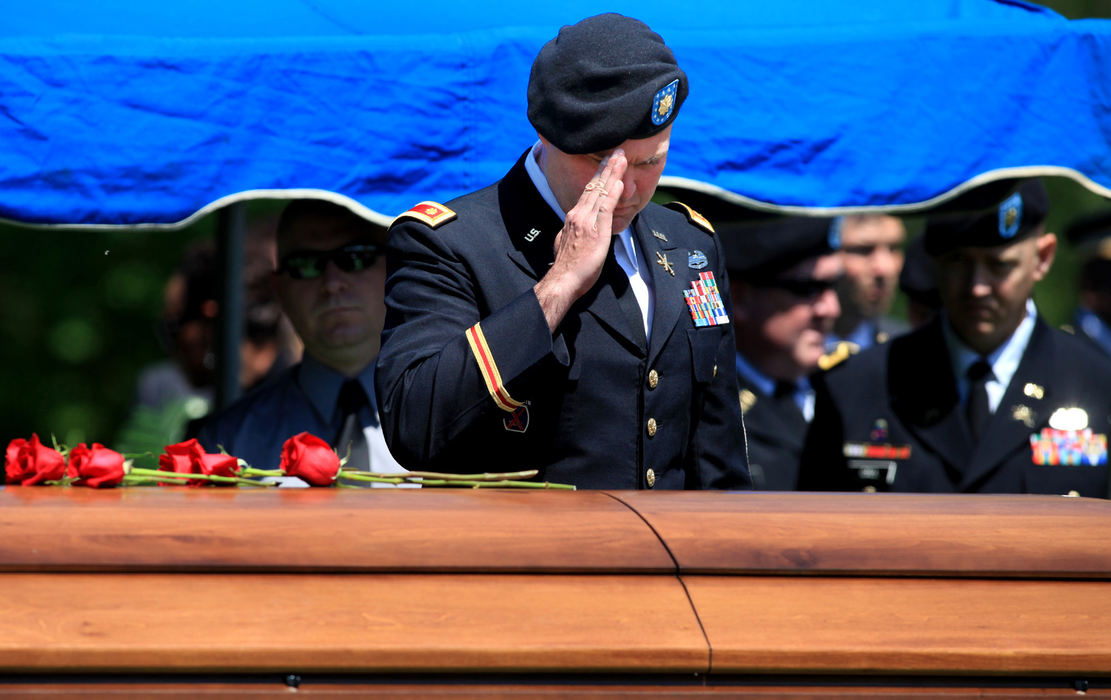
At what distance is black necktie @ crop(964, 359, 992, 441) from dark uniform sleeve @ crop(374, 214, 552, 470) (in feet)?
9.01

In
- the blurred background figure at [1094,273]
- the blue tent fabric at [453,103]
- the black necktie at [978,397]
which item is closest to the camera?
the blue tent fabric at [453,103]

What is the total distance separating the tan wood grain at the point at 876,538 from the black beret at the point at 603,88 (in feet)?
2.08

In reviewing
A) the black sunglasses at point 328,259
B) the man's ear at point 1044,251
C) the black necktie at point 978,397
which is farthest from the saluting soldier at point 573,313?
the man's ear at point 1044,251

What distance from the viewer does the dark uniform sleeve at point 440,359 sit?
2041 mm

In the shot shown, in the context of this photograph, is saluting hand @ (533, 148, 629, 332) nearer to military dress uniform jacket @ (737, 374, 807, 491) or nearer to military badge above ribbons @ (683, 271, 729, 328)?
military badge above ribbons @ (683, 271, 729, 328)

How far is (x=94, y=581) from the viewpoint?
161 centimetres

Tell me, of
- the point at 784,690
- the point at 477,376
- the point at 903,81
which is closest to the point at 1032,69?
the point at 903,81

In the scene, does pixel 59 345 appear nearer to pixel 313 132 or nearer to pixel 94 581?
pixel 313 132

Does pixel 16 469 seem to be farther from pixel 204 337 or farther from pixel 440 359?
pixel 204 337

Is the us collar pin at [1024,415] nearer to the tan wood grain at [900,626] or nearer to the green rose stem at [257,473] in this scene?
the tan wood grain at [900,626]

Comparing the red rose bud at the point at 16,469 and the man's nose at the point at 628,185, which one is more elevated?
the man's nose at the point at 628,185

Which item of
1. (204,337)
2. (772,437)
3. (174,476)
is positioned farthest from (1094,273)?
Result: (174,476)

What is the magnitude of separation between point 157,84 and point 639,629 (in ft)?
7.00

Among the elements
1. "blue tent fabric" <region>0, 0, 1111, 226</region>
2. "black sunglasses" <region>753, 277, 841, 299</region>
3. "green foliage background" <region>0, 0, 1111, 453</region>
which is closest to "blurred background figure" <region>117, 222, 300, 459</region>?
"blue tent fabric" <region>0, 0, 1111, 226</region>
